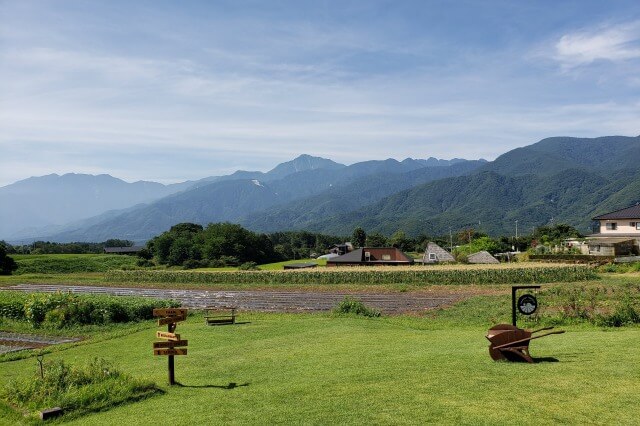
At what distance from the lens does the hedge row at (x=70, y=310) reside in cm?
2581

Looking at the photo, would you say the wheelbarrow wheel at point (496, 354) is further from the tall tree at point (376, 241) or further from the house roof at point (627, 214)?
the tall tree at point (376, 241)

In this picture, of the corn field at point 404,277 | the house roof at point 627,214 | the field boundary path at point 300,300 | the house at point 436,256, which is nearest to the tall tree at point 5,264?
the corn field at point 404,277

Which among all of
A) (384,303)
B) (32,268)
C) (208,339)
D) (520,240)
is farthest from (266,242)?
(208,339)

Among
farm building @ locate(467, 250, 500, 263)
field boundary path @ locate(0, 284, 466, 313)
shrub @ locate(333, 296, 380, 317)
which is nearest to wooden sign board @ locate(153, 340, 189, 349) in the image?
shrub @ locate(333, 296, 380, 317)

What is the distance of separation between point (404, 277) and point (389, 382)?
4497cm

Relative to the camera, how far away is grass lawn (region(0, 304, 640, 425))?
8.23 m

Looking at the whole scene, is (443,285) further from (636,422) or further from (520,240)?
(520,240)

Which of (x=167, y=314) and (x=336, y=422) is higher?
(x=167, y=314)

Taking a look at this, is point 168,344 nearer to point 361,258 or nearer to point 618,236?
Result: point 618,236

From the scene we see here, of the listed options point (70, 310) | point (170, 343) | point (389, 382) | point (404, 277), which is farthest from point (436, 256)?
point (389, 382)

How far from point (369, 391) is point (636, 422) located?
4395 mm

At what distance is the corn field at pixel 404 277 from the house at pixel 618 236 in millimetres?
8906

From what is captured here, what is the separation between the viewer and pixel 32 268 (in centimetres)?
8050

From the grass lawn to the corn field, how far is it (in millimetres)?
33241
